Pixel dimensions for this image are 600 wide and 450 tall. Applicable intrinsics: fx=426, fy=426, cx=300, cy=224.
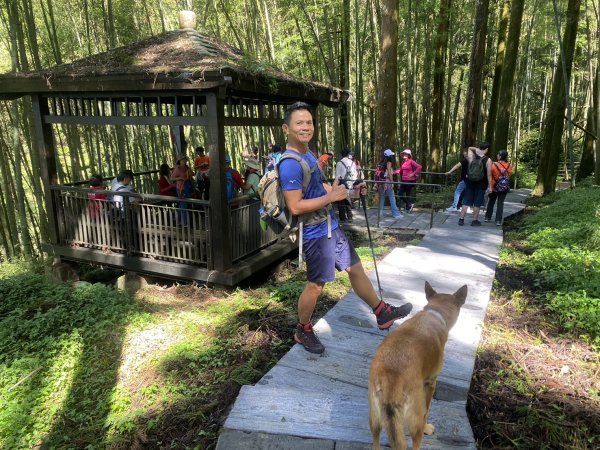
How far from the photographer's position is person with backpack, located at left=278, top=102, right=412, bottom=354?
258 centimetres

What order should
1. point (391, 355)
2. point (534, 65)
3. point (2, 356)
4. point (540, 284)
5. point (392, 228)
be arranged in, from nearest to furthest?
1. point (391, 355)
2. point (2, 356)
3. point (540, 284)
4. point (392, 228)
5. point (534, 65)

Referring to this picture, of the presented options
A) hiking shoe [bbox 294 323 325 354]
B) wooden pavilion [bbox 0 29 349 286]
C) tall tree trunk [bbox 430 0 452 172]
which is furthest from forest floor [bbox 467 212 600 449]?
→ tall tree trunk [bbox 430 0 452 172]

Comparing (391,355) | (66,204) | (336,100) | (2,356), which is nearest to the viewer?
(391,355)

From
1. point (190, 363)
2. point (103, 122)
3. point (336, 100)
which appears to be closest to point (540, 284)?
point (190, 363)

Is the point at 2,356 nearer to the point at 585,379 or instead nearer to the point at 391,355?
the point at 391,355

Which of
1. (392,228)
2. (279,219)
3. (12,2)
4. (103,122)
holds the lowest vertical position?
(392,228)

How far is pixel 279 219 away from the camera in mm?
2709

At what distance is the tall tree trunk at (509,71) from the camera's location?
32.4 feet

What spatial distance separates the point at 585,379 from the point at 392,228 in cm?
520

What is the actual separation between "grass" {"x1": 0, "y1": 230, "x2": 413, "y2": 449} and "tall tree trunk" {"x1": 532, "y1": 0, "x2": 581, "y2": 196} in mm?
8265

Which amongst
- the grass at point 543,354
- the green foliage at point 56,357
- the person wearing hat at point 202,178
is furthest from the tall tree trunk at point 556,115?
the green foliage at point 56,357

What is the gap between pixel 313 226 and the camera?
2.75 meters

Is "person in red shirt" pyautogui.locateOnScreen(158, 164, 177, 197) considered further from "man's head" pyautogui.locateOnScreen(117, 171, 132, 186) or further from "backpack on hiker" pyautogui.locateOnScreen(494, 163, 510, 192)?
"backpack on hiker" pyautogui.locateOnScreen(494, 163, 510, 192)

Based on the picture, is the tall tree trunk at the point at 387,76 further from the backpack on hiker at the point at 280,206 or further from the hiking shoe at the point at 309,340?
the hiking shoe at the point at 309,340
